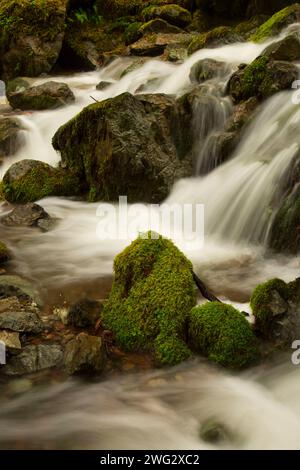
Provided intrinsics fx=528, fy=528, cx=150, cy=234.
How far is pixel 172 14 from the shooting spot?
1695cm

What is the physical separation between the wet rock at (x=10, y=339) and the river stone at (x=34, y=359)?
0.07 m

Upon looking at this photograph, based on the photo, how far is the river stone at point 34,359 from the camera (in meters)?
3.94

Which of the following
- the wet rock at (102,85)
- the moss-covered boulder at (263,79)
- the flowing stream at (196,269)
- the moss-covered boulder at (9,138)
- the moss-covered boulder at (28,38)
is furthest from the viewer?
the moss-covered boulder at (28,38)

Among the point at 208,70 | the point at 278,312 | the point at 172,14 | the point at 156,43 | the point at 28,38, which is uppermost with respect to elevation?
the point at 172,14

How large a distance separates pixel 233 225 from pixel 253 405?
3.47 metres

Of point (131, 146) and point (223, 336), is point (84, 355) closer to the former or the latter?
point (223, 336)

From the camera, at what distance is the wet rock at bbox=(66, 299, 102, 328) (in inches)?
180

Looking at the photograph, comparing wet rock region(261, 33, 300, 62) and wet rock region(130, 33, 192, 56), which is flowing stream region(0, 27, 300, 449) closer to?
wet rock region(261, 33, 300, 62)

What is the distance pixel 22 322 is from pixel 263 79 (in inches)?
231

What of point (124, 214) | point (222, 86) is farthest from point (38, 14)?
point (124, 214)

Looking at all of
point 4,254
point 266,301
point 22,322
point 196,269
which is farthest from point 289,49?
point 22,322

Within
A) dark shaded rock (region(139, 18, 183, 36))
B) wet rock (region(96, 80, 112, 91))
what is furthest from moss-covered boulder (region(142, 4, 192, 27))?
wet rock (region(96, 80, 112, 91))

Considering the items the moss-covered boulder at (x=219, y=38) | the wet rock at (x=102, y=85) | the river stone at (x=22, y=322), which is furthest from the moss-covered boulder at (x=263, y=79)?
the river stone at (x=22, y=322)

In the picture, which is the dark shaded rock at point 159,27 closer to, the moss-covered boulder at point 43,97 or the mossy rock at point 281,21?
the mossy rock at point 281,21
